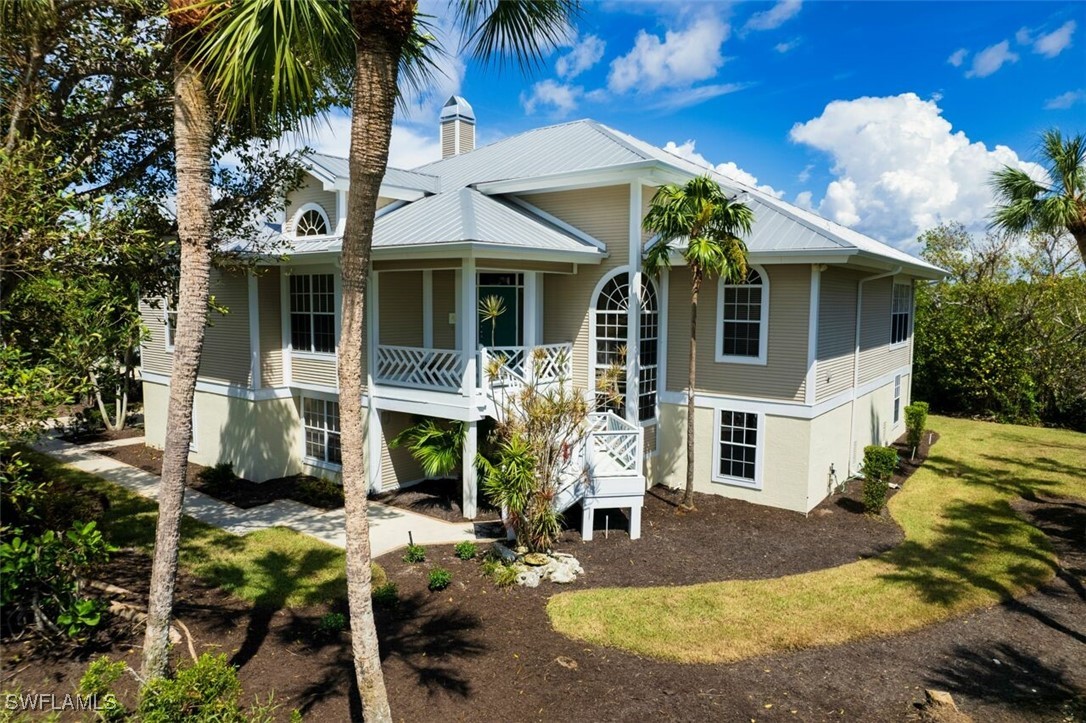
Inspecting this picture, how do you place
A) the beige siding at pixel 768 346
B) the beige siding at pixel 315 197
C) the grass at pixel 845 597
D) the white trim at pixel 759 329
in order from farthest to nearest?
the beige siding at pixel 315 197 < the white trim at pixel 759 329 < the beige siding at pixel 768 346 < the grass at pixel 845 597

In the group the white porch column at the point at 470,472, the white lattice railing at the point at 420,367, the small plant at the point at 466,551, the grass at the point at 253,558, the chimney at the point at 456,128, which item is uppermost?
the chimney at the point at 456,128

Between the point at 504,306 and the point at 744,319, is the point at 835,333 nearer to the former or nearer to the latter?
the point at 744,319

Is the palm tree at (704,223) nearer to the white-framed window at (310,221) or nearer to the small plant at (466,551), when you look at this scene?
the small plant at (466,551)

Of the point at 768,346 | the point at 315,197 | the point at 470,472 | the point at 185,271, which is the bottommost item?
the point at 470,472

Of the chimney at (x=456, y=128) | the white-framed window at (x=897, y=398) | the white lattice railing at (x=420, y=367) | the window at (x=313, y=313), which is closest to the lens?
the white lattice railing at (x=420, y=367)

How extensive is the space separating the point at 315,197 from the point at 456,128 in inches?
308

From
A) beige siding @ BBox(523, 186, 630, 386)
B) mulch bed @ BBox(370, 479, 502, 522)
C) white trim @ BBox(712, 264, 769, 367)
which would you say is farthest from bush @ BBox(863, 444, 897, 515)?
mulch bed @ BBox(370, 479, 502, 522)

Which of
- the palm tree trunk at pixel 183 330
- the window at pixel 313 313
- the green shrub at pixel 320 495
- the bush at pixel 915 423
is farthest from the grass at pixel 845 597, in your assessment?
the window at pixel 313 313

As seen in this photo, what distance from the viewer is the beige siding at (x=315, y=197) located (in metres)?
14.1

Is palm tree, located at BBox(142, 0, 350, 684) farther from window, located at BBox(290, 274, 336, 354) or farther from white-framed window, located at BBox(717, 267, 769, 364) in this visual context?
white-framed window, located at BBox(717, 267, 769, 364)

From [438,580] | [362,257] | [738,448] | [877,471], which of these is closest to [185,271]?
[362,257]

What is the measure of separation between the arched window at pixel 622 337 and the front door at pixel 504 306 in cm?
173

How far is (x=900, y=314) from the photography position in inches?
789

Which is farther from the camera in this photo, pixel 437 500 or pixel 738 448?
pixel 437 500
